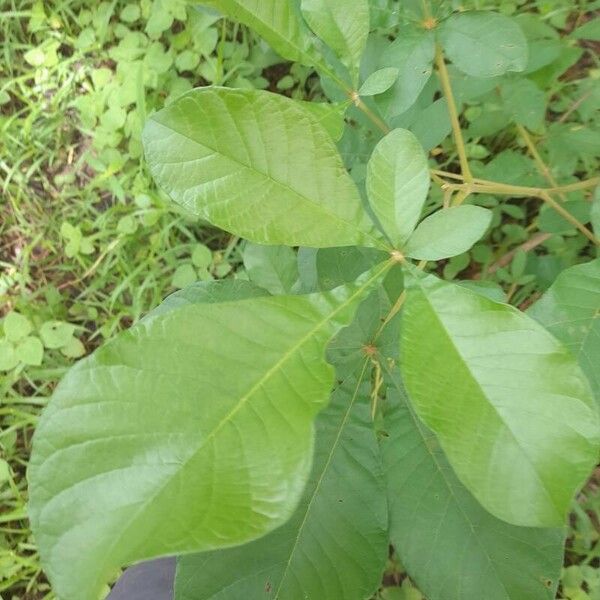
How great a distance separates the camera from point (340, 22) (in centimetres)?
76

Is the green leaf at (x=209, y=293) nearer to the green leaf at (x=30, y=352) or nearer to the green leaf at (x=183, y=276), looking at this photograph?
the green leaf at (x=183, y=276)

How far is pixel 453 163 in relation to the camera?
1831 millimetres

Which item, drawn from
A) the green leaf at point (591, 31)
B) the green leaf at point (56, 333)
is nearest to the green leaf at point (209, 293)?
the green leaf at point (591, 31)

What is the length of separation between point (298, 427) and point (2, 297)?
1.74 m

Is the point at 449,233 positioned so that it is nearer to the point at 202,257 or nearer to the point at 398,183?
the point at 398,183

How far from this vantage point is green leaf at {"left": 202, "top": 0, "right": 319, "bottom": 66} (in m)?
0.73

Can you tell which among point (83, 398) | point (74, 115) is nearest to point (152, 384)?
point (83, 398)

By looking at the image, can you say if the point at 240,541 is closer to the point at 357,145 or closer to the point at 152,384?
the point at 152,384

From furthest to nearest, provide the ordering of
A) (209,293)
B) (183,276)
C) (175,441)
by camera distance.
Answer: (183,276)
(209,293)
(175,441)

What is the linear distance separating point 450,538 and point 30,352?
144 centimetres

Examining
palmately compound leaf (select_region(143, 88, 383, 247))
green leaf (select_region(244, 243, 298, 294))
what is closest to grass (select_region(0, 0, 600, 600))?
green leaf (select_region(244, 243, 298, 294))

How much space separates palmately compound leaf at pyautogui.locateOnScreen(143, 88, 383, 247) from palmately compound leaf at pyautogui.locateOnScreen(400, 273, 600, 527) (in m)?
0.16

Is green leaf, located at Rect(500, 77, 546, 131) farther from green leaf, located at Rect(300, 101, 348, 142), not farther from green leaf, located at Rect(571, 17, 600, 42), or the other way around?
green leaf, located at Rect(300, 101, 348, 142)

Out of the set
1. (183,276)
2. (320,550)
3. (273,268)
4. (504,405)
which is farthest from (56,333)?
(504,405)
